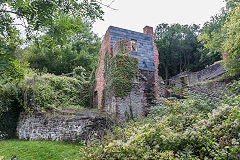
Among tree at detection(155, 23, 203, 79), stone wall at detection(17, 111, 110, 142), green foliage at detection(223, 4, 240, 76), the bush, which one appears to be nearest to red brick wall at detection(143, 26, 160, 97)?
stone wall at detection(17, 111, 110, 142)

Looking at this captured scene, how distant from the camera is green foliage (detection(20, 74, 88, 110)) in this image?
10212 millimetres

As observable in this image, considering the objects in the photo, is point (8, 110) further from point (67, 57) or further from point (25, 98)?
point (67, 57)

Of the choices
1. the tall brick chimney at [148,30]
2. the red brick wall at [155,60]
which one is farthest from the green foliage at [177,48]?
the red brick wall at [155,60]

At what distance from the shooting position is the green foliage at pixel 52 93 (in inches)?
402

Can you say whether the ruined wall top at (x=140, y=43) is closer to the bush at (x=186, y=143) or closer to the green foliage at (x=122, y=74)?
the green foliage at (x=122, y=74)

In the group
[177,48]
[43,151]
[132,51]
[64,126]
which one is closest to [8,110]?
[64,126]

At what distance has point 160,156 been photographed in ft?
14.1

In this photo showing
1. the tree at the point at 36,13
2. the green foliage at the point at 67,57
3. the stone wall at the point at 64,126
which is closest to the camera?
the tree at the point at 36,13

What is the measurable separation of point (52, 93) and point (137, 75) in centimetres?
562

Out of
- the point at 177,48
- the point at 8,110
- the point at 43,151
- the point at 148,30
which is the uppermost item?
the point at 177,48

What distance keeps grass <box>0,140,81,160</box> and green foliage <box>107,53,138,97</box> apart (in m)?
3.92

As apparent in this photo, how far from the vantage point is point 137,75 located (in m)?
11.2

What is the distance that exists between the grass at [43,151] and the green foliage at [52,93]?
2769mm

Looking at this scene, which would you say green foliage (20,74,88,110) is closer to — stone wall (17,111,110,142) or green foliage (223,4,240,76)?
stone wall (17,111,110,142)
